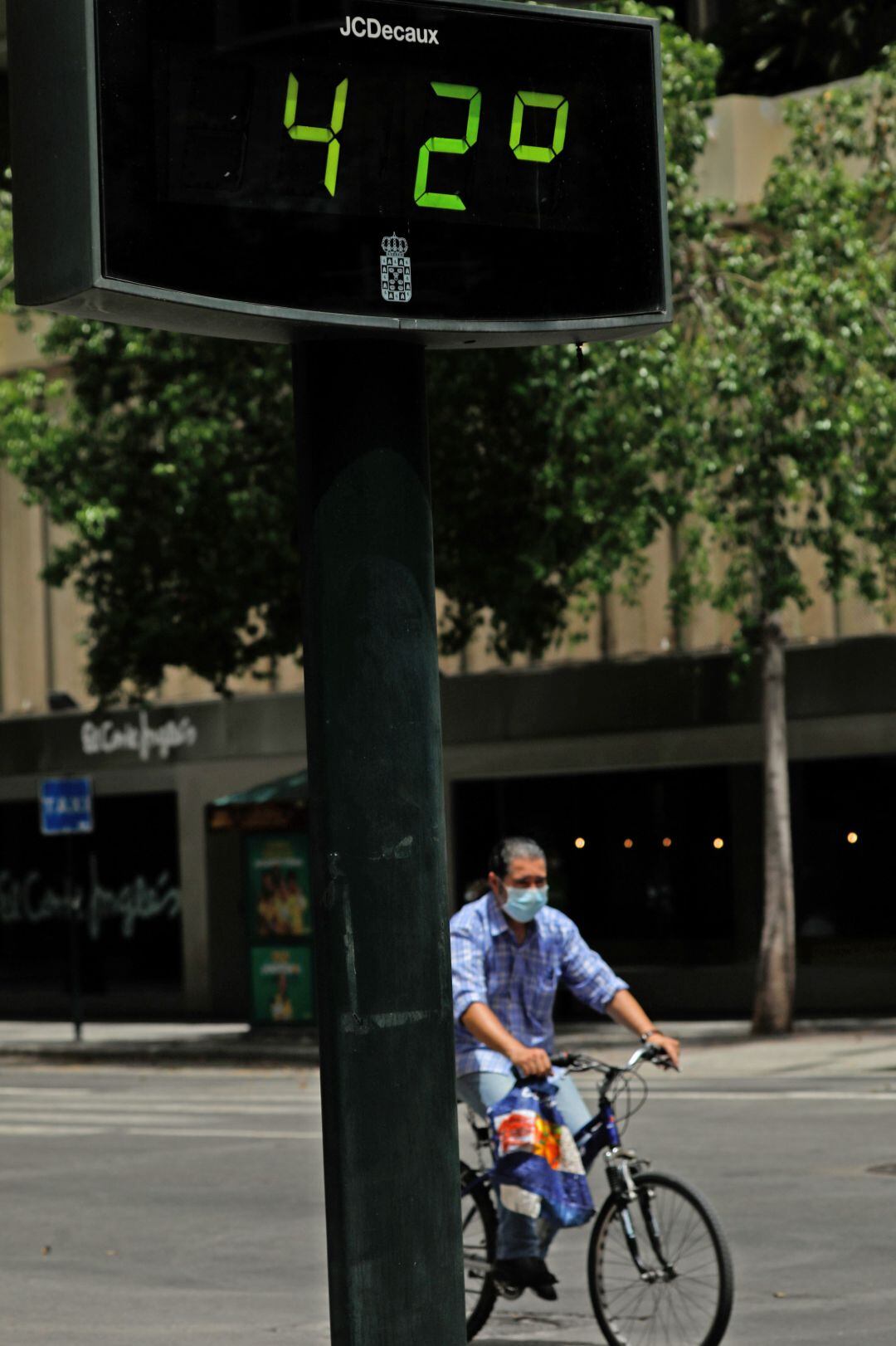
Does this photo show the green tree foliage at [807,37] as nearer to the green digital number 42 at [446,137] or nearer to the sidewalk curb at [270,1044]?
the sidewalk curb at [270,1044]

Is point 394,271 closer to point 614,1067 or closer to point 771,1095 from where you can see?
point 614,1067

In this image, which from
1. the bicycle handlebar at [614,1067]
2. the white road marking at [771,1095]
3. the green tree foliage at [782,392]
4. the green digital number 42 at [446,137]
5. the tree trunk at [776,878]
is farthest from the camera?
the tree trunk at [776,878]

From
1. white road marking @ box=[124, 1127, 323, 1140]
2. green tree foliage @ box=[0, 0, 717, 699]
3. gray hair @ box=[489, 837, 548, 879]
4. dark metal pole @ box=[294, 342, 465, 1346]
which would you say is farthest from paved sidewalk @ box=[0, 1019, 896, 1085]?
dark metal pole @ box=[294, 342, 465, 1346]

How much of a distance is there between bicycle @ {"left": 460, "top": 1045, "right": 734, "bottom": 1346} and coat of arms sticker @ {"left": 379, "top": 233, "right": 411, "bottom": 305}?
4.48 meters

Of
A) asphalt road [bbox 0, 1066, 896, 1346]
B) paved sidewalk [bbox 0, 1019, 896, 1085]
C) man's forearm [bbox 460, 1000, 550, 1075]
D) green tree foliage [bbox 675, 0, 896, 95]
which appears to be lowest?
asphalt road [bbox 0, 1066, 896, 1346]

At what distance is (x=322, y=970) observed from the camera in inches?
157

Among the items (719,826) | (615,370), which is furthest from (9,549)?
(615,370)

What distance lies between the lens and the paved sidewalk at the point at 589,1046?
20.4m

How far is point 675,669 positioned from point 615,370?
6.44 meters

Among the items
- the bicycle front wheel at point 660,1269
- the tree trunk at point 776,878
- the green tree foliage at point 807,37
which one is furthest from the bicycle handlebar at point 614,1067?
the green tree foliage at point 807,37

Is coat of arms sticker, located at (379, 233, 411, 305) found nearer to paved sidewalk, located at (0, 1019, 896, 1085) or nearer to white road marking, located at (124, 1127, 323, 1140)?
white road marking, located at (124, 1127, 323, 1140)

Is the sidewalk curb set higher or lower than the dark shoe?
lower

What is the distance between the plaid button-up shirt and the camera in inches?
329

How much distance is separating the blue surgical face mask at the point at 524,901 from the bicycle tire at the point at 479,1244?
89 centimetres
